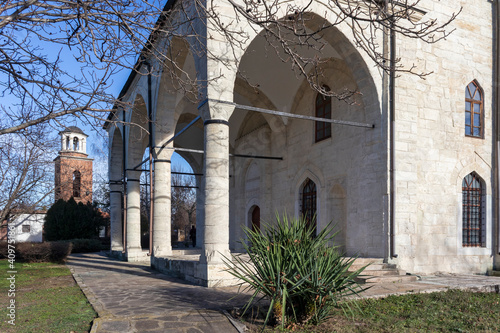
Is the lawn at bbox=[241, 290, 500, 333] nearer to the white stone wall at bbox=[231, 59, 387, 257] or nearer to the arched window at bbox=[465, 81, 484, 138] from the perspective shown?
the white stone wall at bbox=[231, 59, 387, 257]

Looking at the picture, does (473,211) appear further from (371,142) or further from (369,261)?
(369,261)

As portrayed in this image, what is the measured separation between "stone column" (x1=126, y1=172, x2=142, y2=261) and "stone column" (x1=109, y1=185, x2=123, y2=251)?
2.53m

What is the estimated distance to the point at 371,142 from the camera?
30.1 ft

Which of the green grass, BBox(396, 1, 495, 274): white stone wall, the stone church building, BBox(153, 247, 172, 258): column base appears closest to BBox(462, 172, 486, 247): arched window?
the stone church building

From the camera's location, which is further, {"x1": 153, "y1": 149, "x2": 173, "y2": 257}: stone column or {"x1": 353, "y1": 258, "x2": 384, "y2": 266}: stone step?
{"x1": 153, "y1": 149, "x2": 173, "y2": 257}: stone column

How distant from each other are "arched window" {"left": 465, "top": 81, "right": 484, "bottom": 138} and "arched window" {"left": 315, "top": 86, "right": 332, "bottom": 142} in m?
3.53

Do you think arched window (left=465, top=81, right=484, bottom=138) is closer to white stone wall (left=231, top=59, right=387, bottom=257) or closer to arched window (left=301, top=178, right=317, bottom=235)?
white stone wall (left=231, top=59, right=387, bottom=257)

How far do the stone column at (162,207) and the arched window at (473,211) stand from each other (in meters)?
7.73

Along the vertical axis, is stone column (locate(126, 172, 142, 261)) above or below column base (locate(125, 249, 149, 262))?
above

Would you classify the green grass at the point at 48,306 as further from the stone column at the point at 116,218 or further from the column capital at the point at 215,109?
the stone column at the point at 116,218

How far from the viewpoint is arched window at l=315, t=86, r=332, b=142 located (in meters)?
11.3

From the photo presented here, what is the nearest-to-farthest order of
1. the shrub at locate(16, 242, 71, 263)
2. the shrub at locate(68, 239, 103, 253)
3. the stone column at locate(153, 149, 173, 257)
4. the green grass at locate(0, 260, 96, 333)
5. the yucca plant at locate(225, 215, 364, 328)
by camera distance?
the yucca plant at locate(225, 215, 364, 328)
the green grass at locate(0, 260, 96, 333)
the stone column at locate(153, 149, 173, 257)
the shrub at locate(16, 242, 71, 263)
the shrub at locate(68, 239, 103, 253)

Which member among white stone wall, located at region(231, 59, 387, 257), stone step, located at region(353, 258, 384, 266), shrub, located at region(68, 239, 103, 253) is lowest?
shrub, located at region(68, 239, 103, 253)

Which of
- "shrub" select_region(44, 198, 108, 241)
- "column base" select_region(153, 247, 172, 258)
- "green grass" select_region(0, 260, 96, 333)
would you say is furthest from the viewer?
"shrub" select_region(44, 198, 108, 241)
